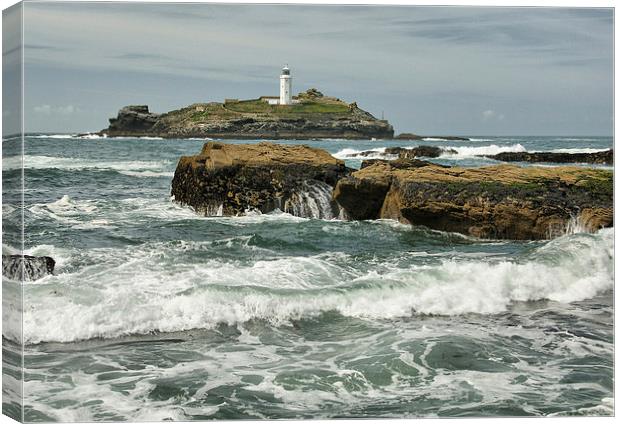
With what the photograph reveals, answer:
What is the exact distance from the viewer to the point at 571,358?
6.73m

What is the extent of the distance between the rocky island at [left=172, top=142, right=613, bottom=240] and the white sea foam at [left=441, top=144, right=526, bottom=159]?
330 millimetres

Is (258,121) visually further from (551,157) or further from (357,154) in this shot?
(551,157)

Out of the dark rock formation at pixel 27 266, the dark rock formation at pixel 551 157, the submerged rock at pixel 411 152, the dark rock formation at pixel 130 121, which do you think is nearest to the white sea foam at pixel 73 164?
the dark rock formation at pixel 130 121

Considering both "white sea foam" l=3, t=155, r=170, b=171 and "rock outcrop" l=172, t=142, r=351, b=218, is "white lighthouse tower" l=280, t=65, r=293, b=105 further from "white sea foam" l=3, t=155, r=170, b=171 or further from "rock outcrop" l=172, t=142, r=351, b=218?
"white sea foam" l=3, t=155, r=170, b=171

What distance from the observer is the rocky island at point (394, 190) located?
8.04 m

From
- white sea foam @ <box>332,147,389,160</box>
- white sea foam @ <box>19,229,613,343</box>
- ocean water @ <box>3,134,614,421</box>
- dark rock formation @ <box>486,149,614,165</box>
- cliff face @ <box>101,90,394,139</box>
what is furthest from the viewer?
white sea foam @ <box>332,147,389,160</box>

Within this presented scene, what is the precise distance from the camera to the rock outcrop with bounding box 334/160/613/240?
8.05 metres

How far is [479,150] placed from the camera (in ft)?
25.4

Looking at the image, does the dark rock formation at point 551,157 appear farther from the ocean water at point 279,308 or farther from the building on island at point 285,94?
the building on island at point 285,94

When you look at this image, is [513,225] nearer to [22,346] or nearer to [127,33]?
[127,33]

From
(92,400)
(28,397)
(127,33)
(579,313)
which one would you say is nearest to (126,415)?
(92,400)

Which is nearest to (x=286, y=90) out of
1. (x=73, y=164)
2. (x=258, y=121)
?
(x=258, y=121)

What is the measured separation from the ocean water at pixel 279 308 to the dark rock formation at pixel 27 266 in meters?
0.07

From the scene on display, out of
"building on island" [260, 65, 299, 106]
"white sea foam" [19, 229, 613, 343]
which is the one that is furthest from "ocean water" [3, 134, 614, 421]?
"building on island" [260, 65, 299, 106]
